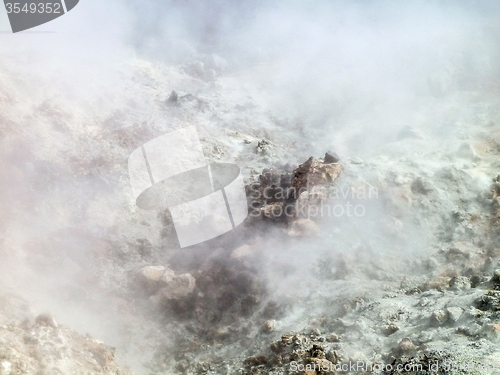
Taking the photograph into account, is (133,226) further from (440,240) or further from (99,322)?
(440,240)

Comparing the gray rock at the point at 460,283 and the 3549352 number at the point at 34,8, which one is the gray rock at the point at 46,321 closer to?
the gray rock at the point at 460,283

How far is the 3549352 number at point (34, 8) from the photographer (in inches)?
419

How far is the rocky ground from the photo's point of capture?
3.85 meters

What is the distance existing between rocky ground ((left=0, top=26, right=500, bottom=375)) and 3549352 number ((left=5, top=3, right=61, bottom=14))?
2872mm

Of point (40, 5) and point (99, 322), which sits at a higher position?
point (40, 5)

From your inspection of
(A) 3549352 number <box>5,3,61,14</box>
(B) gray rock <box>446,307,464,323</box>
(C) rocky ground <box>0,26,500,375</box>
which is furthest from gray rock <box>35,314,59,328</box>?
(A) 3549352 number <box>5,3,61,14</box>

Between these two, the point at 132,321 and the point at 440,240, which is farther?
the point at 440,240

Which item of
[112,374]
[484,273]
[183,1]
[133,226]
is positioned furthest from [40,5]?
[484,273]

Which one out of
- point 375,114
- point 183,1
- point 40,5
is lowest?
point 375,114

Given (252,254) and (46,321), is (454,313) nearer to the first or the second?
(252,254)

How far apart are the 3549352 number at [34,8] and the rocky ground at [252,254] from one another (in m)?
2.87

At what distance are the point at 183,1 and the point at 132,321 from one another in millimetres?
14720

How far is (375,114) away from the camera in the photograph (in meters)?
10.6

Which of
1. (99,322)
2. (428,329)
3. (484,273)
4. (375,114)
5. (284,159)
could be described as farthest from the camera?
(375,114)
